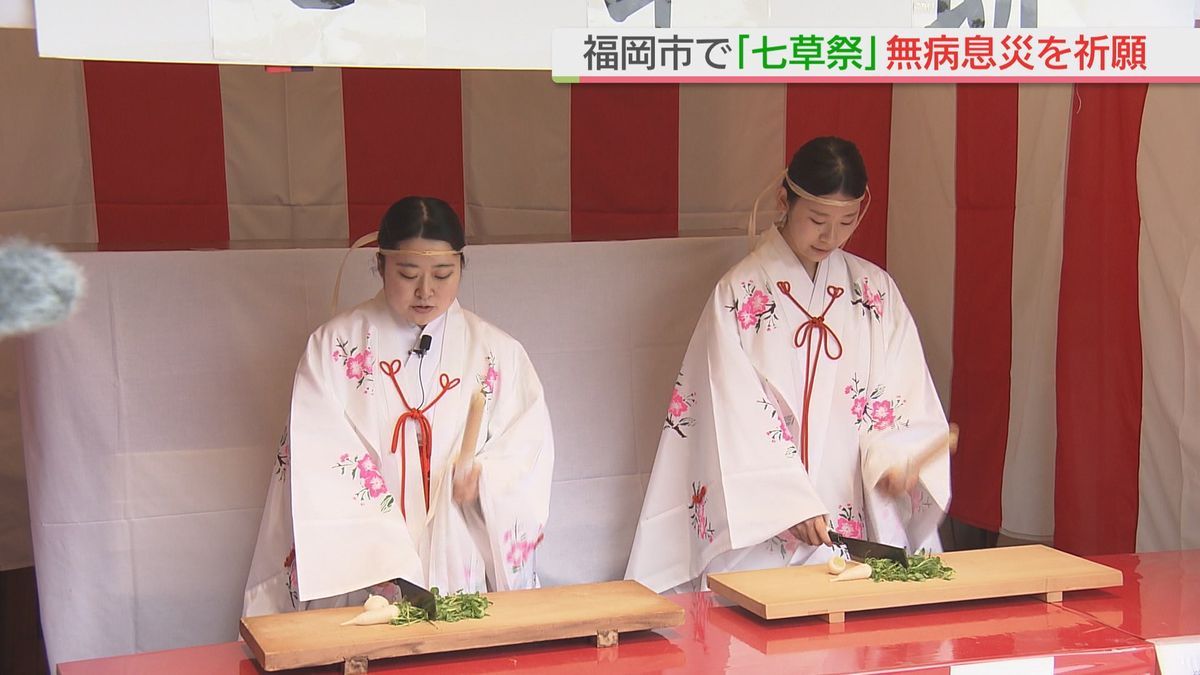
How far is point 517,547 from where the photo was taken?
331 cm

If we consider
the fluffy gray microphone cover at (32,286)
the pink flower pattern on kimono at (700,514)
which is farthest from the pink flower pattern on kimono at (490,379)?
the fluffy gray microphone cover at (32,286)

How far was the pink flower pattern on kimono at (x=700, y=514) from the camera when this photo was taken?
3596 millimetres

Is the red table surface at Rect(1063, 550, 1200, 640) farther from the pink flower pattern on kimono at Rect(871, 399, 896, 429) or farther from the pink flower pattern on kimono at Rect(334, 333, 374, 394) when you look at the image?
the pink flower pattern on kimono at Rect(334, 333, 374, 394)

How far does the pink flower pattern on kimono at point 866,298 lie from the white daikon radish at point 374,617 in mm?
1695

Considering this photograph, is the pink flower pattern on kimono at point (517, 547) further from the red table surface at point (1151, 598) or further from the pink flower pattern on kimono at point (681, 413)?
the red table surface at point (1151, 598)

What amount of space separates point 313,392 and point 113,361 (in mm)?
741

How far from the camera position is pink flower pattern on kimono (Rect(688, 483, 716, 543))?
3.60m

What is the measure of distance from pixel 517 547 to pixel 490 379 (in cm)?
44

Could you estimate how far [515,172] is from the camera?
521 centimetres

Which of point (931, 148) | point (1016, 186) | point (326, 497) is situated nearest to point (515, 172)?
point (931, 148)

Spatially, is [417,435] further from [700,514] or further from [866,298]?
[866,298]

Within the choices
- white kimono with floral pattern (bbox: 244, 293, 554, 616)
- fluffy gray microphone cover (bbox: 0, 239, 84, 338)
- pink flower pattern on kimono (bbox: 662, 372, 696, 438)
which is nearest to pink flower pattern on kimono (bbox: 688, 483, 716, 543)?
pink flower pattern on kimono (bbox: 662, 372, 696, 438)

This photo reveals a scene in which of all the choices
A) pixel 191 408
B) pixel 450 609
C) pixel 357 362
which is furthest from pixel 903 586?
pixel 191 408

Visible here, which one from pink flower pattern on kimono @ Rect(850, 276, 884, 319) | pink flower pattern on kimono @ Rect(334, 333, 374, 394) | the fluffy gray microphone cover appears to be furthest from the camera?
pink flower pattern on kimono @ Rect(850, 276, 884, 319)
